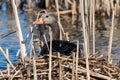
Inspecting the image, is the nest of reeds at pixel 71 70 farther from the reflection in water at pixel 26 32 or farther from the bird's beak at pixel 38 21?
the bird's beak at pixel 38 21

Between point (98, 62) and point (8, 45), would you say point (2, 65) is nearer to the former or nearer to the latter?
point (8, 45)

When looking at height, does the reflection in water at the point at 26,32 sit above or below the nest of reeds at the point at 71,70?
below

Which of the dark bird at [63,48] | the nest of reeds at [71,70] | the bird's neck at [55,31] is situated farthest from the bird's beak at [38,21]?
the nest of reeds at [71,70]

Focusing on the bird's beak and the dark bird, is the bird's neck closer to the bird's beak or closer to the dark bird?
the bird's beak

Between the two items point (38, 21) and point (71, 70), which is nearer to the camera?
point (71, 70)

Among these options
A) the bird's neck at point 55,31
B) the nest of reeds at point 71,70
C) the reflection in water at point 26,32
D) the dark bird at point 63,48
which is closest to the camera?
the nest of reeds at point 71,70

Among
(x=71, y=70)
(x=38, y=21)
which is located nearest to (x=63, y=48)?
(x=71, y=70)

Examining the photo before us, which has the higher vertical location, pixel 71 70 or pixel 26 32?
pixel 71 70

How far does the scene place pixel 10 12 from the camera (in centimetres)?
1552

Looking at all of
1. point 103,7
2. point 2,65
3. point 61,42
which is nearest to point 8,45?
point 2,65

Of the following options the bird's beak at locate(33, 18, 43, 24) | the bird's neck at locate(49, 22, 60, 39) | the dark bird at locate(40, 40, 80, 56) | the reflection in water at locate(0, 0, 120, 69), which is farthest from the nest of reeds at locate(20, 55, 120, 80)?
the bird's beak at locate(33, 18, 43, 24)

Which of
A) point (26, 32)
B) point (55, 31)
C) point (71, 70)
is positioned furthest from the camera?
point (26, 32)

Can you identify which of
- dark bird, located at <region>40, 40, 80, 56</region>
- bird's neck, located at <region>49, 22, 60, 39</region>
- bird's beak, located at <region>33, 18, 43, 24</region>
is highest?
bird's beak, located at <region>33, 18, 43, 24</region>

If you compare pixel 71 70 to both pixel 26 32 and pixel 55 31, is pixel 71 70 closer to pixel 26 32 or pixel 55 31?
pixel 55 31
